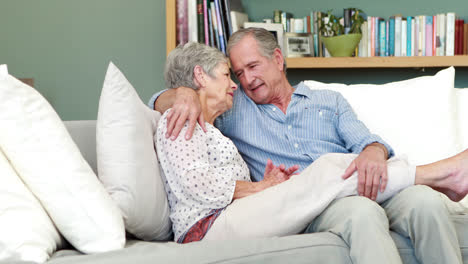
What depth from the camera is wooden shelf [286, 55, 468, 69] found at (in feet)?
8.61

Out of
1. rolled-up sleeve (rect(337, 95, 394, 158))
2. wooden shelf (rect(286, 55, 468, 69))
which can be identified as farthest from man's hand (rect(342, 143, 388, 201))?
wooden shelf (rect(286, 55, 468, 69))

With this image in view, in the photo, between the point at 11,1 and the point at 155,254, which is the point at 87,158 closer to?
the point at 155,254

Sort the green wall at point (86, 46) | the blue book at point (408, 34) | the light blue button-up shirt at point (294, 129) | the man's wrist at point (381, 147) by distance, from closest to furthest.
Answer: the man's wrist at point (381, 147) → the light blue button-up shirt at point (294, 129) → the blue book at point (408, 34) → the green wall at point (86, 46)

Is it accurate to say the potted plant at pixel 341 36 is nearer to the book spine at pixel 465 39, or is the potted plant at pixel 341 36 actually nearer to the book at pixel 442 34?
the book at pixel 442 34

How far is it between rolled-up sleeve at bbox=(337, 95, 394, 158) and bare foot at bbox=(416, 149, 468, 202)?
0.24 m

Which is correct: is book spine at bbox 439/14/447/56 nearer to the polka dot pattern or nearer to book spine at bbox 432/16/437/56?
book spine at bbox 432/16/437/56

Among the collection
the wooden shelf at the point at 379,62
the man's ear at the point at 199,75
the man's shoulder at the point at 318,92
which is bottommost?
the man's shoulder at the point at 318,92

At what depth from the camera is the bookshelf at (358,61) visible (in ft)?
8.63

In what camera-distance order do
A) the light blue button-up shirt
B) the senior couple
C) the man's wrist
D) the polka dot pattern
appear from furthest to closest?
1. the light blue button-up shirt
2. the man's wrist
3. the polka dot pattern
4. the senior couple

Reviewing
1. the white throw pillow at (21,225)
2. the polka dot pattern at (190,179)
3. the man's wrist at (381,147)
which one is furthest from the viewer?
the man's wrist at (381,147)

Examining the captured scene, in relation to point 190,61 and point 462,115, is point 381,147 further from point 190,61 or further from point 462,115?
point 190,61

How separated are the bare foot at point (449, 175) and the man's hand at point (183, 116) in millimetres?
658

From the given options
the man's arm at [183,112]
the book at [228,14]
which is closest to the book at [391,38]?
the book at [228,14]

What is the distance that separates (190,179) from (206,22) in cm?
145
